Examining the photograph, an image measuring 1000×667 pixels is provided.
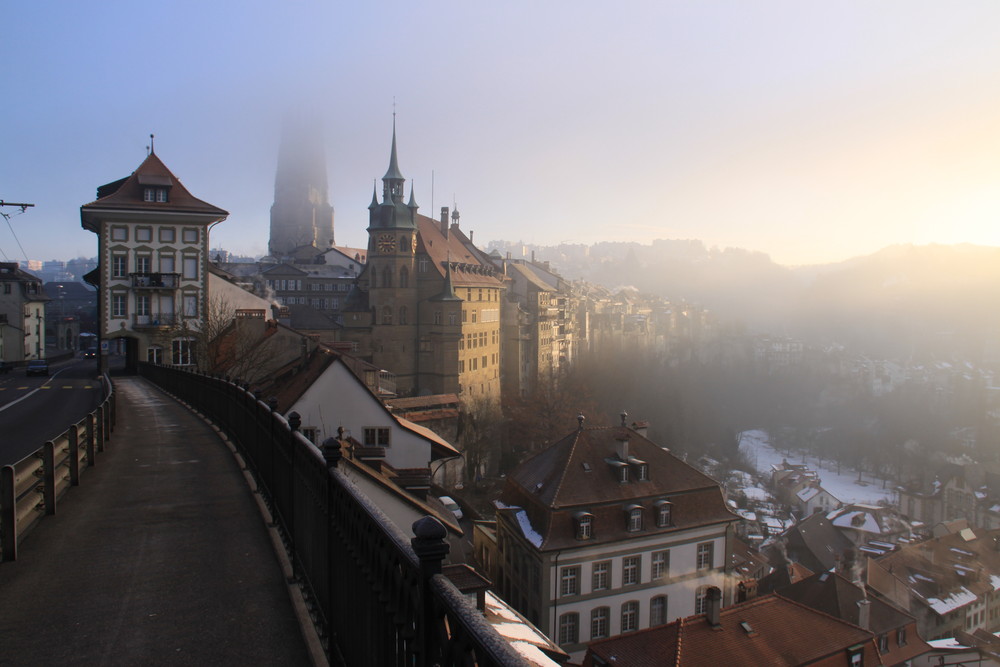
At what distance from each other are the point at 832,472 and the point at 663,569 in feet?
286

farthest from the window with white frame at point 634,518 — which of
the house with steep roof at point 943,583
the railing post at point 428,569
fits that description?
the house with steep roof at point 943,583

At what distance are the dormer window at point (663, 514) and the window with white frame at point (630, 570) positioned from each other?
60.3 inches

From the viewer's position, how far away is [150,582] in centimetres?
611

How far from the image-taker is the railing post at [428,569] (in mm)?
2451

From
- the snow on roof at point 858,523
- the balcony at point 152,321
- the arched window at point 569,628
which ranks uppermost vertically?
the balcony at point 152,321

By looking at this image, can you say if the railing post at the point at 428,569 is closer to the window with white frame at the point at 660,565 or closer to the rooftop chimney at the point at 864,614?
the window with white frame at the point at 660,565

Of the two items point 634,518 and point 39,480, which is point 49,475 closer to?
point 39,480

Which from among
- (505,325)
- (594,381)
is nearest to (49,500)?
(505,325)

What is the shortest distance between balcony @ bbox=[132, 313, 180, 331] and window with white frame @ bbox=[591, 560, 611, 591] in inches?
1072

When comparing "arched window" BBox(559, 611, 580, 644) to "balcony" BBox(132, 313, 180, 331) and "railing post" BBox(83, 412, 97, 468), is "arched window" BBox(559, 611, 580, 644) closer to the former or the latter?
"railing post" BBox(83, 412, 97, 468)

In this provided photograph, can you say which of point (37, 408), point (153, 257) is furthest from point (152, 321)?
point (37, 408)

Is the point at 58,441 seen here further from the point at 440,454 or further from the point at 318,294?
A: the point at 318,294

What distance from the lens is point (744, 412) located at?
129 meters

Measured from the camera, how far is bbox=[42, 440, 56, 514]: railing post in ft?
25.8
